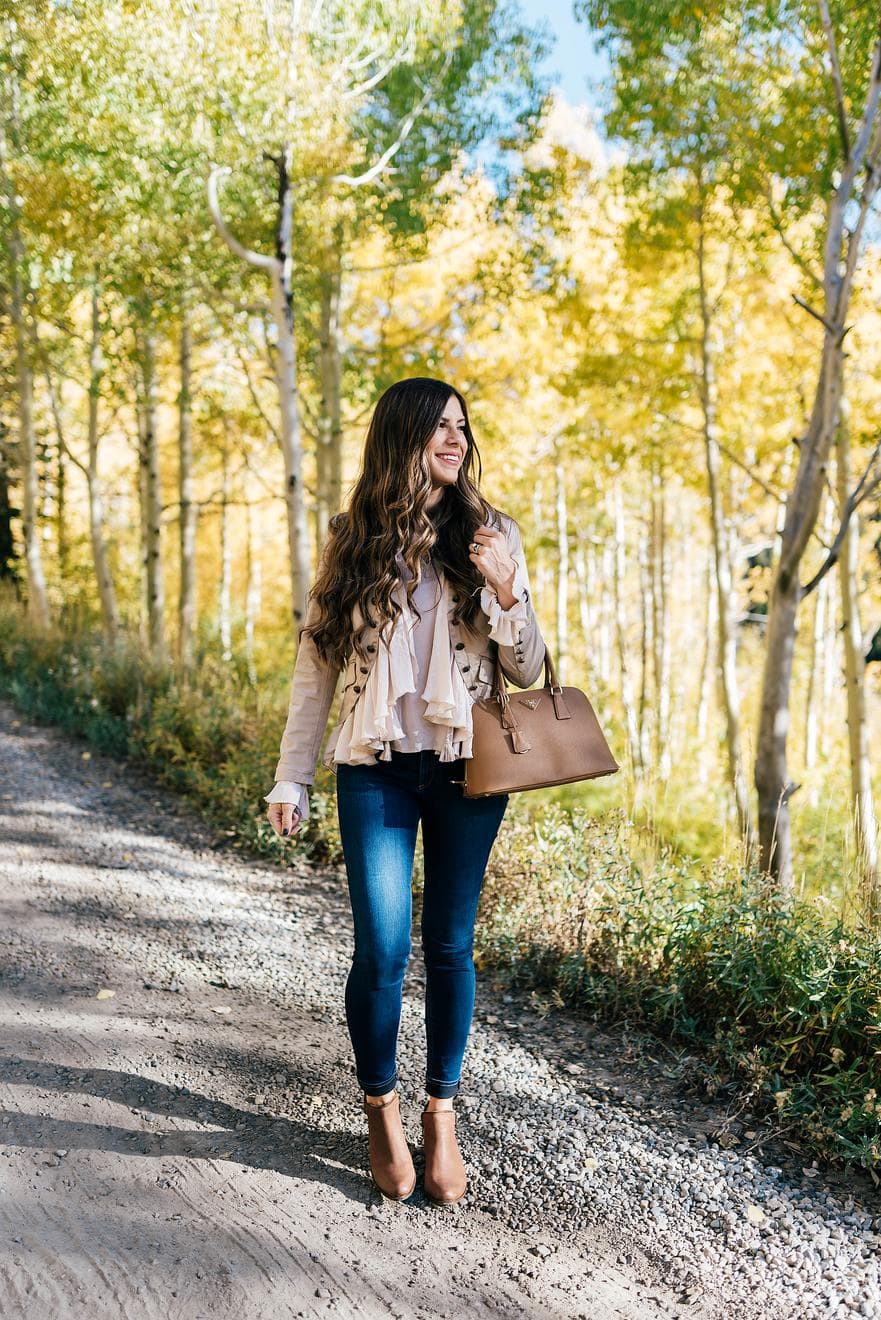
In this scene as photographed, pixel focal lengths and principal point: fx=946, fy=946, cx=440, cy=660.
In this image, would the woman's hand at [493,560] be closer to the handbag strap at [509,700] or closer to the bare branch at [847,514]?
the handbag strap at [509,700]

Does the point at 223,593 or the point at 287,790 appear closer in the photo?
the point at 287,790

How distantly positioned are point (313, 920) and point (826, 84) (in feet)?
20.9

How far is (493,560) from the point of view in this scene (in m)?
2.24

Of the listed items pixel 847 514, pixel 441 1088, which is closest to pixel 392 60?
pixel 847 514

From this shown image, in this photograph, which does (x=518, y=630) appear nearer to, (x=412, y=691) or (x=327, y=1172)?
(x=412, y=691)

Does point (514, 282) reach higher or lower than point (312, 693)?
higher

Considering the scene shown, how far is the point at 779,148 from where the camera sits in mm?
7098

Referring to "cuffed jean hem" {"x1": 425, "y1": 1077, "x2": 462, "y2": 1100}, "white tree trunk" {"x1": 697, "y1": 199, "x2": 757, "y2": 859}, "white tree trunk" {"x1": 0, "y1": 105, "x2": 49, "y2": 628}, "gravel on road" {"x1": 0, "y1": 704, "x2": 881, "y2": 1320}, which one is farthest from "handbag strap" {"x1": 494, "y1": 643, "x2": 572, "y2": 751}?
"white tree trunk" {"x1": 0, "y1": 105, "x2": 49, "y2": 628}

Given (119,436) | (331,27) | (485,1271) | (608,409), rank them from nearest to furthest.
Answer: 1. (485,1271)
2. (331,27)
3. (608,409)
4. (119,436)

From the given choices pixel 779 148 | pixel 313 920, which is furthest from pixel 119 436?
pixel 313 920

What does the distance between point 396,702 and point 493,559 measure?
0.41m

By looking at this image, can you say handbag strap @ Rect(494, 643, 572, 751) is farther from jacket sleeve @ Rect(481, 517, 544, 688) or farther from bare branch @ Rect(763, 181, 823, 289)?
bare branch @ Rect(763, 181, 823, 289)

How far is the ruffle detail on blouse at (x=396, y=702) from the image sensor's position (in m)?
2.24

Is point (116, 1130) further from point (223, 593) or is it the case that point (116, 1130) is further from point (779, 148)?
point (223, 593)
